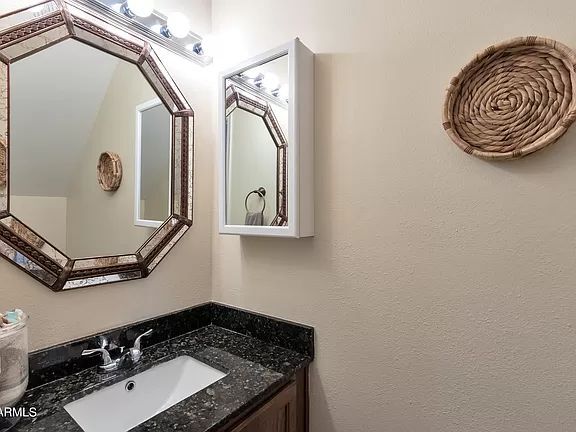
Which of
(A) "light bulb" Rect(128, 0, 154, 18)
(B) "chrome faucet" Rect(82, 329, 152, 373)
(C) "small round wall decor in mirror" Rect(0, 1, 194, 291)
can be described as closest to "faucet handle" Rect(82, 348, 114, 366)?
(B) "chrome faucet" Rect(82, 329, 152, 373)

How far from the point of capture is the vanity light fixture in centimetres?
115

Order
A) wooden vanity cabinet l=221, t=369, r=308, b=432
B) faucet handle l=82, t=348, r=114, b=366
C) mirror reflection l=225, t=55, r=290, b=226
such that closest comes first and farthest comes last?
wooden vanity cabinet l=221, t=369, r=308, b=432 < faucet handle l=82, t=348, r=114, b=366 < mirror reflection l=225, t=55, r=290, b=226

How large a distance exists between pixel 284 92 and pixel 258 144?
0.75 feet

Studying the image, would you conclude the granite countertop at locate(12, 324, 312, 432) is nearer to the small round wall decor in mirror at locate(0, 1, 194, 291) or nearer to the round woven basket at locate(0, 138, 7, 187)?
the small round wall decor in mirror at locate(0, 1, 194, 291)

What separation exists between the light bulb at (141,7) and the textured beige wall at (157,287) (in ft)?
0.48

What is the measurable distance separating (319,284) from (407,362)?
0.37 meters

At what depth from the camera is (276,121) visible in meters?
1.22

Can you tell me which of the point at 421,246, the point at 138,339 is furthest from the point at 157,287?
the point at 421,246

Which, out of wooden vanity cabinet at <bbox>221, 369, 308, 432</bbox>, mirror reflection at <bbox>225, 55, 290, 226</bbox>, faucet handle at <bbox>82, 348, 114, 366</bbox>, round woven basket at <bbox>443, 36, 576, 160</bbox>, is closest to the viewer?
round woven basket at <bbox>443, 36, 576, 160</bbox>

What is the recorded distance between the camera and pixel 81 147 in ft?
3.69

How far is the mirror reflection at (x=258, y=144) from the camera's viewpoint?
46.8 inches

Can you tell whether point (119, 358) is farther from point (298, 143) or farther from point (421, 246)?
point (421, 246)

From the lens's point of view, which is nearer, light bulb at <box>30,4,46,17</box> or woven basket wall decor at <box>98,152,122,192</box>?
light bulb at <box>30,4,46,17</box>

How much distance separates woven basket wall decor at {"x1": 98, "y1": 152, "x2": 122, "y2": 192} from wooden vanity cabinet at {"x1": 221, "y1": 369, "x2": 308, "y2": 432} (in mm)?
895
